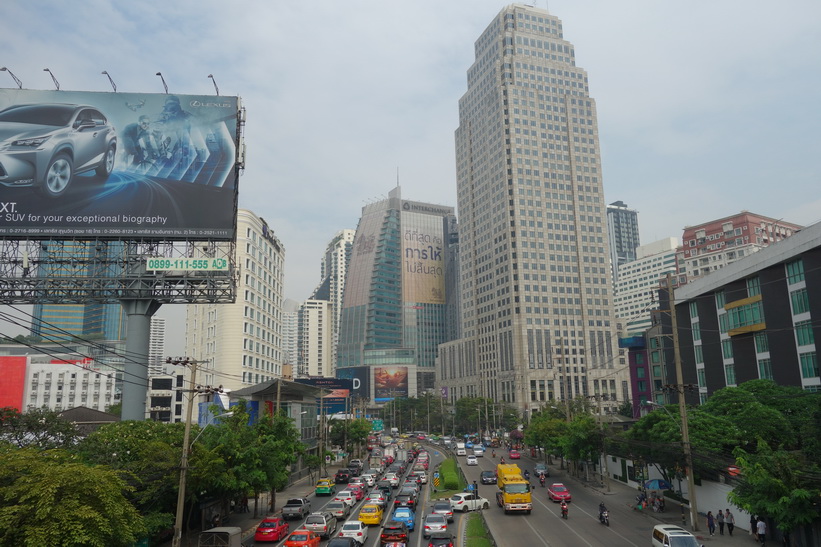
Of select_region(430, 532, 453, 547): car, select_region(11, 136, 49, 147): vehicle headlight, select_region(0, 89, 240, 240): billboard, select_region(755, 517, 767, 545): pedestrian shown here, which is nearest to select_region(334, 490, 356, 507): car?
select_region(430, 532, 453, 547): car

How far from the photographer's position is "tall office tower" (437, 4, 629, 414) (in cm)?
16312

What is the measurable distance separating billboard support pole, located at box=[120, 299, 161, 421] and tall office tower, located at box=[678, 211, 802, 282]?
146m

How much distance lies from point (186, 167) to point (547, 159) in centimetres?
13510

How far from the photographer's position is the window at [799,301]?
2063 inches

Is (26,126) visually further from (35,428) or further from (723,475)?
(723,475)

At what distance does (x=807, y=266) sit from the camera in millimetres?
51219

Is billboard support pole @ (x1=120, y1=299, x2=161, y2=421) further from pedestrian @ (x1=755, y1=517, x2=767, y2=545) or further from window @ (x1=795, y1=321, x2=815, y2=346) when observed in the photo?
window @ (x1=795, y1=321, x2=815, y2=346)

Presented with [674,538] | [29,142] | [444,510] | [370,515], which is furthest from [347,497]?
[29,142]

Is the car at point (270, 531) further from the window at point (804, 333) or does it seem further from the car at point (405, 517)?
the window at point (804, 333)

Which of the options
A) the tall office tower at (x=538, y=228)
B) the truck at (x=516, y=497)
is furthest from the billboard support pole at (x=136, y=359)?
the tall office tower at (x=538, y=228)

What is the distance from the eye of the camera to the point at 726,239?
174000 mm

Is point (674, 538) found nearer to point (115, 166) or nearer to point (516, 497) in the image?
point (516, 497)

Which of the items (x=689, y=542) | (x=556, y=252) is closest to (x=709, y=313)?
(x=689, y=542)

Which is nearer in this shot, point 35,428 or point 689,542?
point 689,542
